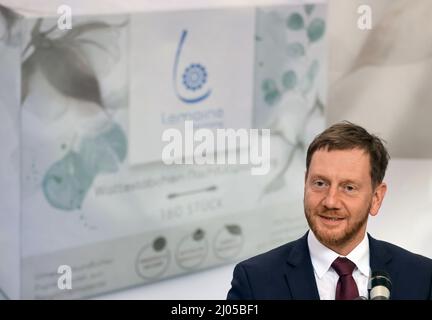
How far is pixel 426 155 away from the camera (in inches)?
127

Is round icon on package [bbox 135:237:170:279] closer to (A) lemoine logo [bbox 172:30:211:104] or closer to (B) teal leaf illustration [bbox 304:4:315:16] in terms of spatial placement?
(A) lemoine logo [bbox 172:30:211:104]

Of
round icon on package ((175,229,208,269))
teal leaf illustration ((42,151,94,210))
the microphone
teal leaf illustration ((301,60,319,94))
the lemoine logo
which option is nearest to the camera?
the microphone

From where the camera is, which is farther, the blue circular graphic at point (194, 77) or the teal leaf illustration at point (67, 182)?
the blue circular graphic at point (194, 77)

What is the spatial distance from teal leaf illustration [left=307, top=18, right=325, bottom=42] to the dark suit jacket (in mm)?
1439

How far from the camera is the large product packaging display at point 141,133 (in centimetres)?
254

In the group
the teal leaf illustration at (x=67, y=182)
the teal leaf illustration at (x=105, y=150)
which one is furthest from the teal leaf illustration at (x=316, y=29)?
the teal leaf illustration at (x=67, y=182)

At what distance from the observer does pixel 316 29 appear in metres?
3.13

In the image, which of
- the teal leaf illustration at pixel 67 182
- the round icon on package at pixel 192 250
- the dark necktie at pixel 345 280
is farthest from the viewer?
the round icon on package at pixel 192 250

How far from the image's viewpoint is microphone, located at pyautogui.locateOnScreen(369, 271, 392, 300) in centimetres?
152

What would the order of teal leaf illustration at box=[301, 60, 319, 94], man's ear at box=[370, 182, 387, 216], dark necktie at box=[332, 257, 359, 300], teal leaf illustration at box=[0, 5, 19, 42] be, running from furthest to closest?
teal leaf illustration at box=[301, 60, 319, 94] → teal leaf illustration at box=[0, 5, 19, 42] → man's ear at box=[370, 182, 387, 216] → dark necktie at box=[332, 257, 359, 300]

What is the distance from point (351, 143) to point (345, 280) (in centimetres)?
29

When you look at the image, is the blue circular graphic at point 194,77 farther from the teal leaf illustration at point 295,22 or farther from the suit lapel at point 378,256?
the suit lapel at point 378,256

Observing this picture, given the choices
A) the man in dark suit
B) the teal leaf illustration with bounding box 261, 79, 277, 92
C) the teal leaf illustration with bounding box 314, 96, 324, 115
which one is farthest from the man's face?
the teal leaf illustration with bounding box 314, 96, 324, 115
